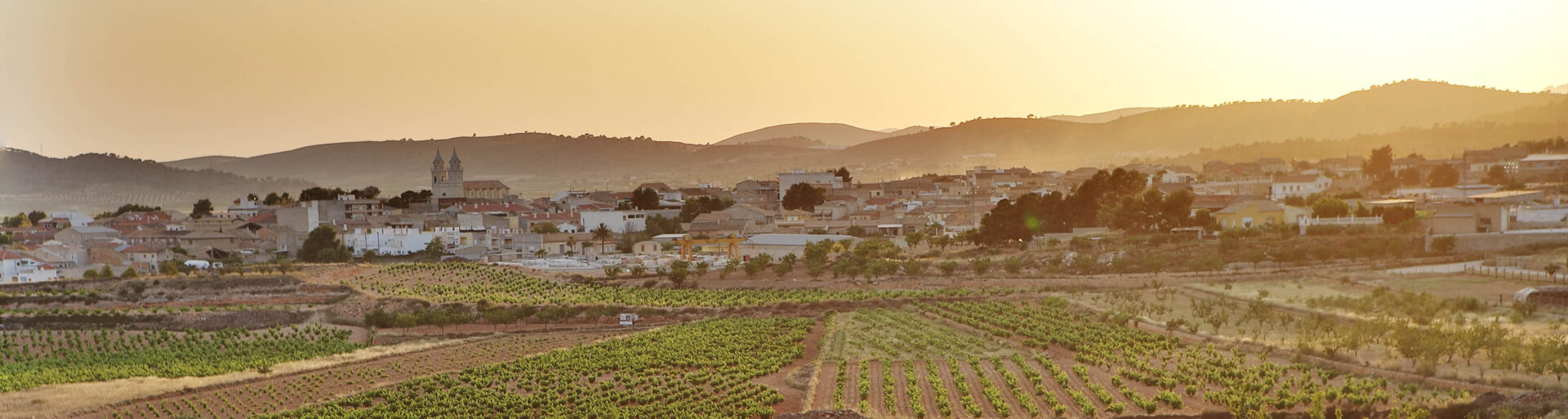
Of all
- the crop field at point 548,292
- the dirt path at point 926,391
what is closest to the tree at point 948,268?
the crop field at point 548,292

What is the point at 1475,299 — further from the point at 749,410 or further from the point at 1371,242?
the point at 749,410

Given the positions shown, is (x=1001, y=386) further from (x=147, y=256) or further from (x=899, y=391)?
(x=147, y=256)

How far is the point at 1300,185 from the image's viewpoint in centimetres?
4147

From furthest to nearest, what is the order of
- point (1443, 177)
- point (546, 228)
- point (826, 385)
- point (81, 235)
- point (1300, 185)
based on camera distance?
point (546, 228)
point (1300, 185)
point (81, 235)
point (1443, 177)
point (826, 385)

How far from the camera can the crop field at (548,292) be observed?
2586 cm

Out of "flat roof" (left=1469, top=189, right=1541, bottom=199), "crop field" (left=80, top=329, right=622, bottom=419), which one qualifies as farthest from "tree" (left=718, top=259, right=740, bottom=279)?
"flat roof" (left=1469, top=189, right=1541, bottom=199)

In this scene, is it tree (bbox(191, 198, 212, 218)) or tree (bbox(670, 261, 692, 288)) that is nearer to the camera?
tree (bbox(670, 261, 692, 288))

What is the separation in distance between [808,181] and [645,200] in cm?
885

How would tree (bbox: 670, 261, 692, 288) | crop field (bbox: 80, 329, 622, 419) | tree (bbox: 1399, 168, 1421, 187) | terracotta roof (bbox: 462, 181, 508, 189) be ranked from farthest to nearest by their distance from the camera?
terracotta roof (bbox: 462, 181, 508, 189), tree (bbox: 1399, 168, 1421, 187), tree (bbox: 670, 261, 692, 288), crop field (bbox: 80, 329, 622, 419)

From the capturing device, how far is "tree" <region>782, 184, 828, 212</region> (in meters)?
49.6

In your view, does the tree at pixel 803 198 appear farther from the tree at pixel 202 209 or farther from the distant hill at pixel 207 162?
the distant hill at pixel 207 162

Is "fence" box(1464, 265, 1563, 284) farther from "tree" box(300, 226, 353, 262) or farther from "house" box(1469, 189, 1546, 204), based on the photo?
"tree" box(300, 226, 353, 262)

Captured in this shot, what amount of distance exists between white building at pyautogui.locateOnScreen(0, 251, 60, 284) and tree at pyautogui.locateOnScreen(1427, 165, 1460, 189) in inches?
1516

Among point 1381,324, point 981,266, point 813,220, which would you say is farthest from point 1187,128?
point 1381,324
